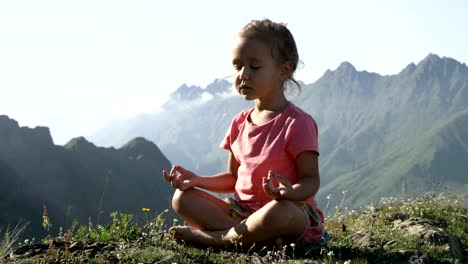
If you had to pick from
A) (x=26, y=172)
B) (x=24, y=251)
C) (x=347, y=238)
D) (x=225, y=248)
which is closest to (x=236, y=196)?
(x=225, y=248)

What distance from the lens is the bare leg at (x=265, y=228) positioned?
5.75 meters

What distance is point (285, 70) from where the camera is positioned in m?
6.39

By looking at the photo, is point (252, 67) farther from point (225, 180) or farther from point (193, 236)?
point (193, 236)

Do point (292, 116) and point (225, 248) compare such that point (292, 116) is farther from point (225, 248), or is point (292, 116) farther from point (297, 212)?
point (225, 248)

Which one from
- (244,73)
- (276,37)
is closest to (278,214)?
(244,73)

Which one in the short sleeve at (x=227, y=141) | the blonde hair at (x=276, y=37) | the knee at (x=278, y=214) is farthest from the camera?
the short sleeve at (x=227, y=141)

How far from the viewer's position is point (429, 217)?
9586mm

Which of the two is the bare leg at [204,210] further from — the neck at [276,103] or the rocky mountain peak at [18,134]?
the rocky mountain peak at [18,134]

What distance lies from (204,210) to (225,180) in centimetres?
65

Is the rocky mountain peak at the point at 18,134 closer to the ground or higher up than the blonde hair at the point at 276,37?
closer to the ground

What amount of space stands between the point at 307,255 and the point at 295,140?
1.26 metres

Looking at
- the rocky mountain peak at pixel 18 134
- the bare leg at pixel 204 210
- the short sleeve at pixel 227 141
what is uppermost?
the short sleeve at pixel 227 141

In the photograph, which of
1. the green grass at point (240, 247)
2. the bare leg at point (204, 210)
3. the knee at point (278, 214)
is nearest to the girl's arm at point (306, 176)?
the knee at point (278, 214)

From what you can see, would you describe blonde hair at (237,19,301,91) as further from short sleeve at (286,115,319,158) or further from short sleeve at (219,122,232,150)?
short sleeve at (219,122,232,150)
